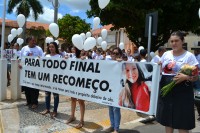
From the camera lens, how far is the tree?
669 inches

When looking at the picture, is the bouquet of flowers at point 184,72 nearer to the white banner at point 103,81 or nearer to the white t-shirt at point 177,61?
the white t-shirt at point 177,61

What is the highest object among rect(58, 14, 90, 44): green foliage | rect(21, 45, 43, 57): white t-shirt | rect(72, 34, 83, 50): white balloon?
rect(58, 14, 90, 44): green foliage

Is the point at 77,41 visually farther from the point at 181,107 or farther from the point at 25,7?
the point at 25,7

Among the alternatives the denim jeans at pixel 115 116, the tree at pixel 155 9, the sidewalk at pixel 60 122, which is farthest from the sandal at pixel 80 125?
the tree at pixel 155 9

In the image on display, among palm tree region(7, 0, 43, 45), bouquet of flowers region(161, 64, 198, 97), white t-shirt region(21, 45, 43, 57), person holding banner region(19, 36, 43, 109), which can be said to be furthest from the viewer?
palm tree region(7, 0, 43, 45)

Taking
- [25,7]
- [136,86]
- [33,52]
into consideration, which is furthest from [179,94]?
[25,7]

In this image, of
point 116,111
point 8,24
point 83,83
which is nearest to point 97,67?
point 83,83

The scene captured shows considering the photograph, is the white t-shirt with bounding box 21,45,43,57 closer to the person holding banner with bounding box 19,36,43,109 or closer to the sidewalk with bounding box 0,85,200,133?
the person holding banner with bounding box 19,36,43,109

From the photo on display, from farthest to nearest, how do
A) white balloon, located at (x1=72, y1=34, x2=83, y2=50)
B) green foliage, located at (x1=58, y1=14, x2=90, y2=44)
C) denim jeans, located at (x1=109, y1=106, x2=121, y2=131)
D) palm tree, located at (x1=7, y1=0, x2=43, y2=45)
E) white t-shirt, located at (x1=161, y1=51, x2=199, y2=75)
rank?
green foliage, located at (x1=58, y1=14, x2=90, y2=44), palm tree, located at (x1=7, y1=0, x2=43, y2=45), white balloon, located at (x1=72, y1=34, x2=83, y2=50), denim jeans, located at (x1=109, y1=106, x2=121, y2=131), white t-shirt, located at (x1=161, y1=51, x2=199, y2=75)

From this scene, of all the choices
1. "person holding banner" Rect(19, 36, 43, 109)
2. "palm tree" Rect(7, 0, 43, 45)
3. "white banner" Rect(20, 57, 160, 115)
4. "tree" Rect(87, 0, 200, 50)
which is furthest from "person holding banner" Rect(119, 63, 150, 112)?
"palm tree" Rect(7, 0, 43, 45)

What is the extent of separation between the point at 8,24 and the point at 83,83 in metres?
55.4

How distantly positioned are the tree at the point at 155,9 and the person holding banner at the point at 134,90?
11801 millimetres

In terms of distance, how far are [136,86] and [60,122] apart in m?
2.34

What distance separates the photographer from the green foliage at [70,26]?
54125mm
